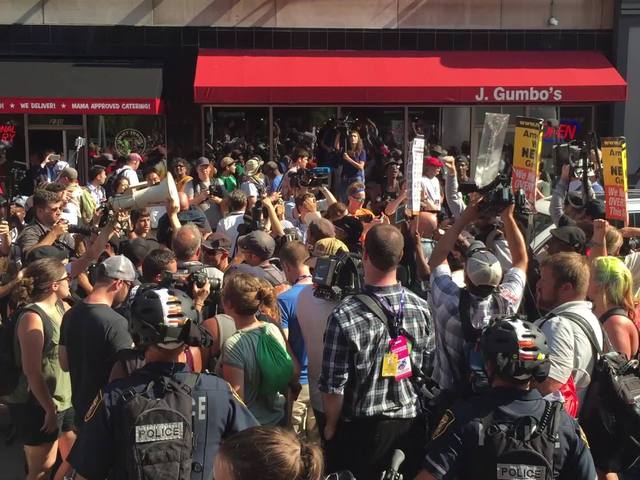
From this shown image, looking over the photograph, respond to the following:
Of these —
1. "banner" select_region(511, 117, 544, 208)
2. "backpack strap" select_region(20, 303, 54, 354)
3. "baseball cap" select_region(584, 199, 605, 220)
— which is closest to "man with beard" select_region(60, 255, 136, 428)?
"backpack strap" select_region(20, 303, 54, 354)

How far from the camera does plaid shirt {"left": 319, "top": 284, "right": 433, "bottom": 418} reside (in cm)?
434

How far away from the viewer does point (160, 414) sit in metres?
3.19

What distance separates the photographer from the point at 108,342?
4.55m

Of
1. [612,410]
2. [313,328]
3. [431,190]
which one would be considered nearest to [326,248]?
[313,328]

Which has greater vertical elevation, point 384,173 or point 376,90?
point 376,90

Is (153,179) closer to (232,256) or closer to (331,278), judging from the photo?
(232,256)

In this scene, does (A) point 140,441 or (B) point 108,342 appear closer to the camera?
(A) point 140,441

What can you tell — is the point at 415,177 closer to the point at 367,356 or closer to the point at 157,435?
the point at 367,356

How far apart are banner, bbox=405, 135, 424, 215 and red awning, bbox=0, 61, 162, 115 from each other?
8.44 meters

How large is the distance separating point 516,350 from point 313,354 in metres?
1.91

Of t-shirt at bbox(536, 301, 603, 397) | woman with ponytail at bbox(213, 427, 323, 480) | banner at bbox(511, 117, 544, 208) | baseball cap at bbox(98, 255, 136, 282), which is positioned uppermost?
banner at bbox(511, 117, 544, 208)

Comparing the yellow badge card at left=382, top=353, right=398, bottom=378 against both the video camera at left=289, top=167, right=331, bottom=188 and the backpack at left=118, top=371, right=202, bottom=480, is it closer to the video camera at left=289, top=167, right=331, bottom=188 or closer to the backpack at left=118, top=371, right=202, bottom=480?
the backpack at left=118, top=371, right=202, bottom=480

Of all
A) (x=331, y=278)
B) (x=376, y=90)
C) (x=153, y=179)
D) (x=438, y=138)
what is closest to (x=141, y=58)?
(x=376, y=90)

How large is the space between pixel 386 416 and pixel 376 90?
1245 centimetres
